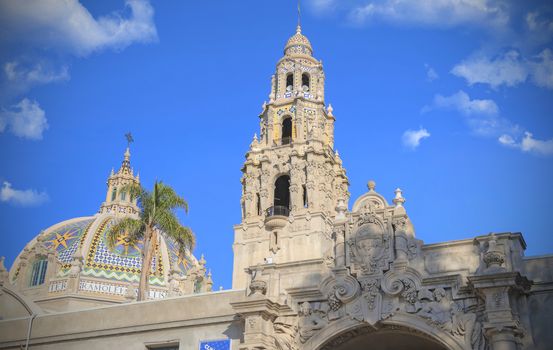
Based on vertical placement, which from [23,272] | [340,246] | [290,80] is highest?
[290,80]

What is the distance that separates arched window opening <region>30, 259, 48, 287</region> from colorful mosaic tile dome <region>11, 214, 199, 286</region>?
131 centimetres

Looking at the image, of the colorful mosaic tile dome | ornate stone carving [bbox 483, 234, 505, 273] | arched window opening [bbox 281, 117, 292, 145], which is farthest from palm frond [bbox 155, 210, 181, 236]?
ornate stone carving [bbox 483, 234, 505, 273]

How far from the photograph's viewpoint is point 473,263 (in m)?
23.1

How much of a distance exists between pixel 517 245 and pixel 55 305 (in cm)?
3982

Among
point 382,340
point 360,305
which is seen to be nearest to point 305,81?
point 382,340

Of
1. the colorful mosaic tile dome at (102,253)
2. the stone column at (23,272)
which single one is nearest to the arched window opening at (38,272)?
the stone column at (23,272)

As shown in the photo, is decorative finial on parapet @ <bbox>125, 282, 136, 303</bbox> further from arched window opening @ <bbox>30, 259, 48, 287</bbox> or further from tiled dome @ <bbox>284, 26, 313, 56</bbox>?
tiled dome @ <bbox>284, 26, 313, 56</bbox>

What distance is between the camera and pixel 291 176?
53.0 meters

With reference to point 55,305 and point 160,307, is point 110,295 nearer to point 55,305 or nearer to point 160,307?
point 55,305

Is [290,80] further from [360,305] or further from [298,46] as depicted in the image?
[360,305]

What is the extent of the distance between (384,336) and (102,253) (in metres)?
37.3

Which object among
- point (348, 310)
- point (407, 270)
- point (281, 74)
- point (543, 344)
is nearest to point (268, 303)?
point (348, 310)

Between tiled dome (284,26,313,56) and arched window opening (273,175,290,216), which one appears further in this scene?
tiled dome (284,26,313,56)

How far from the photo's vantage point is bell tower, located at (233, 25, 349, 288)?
50656mm
